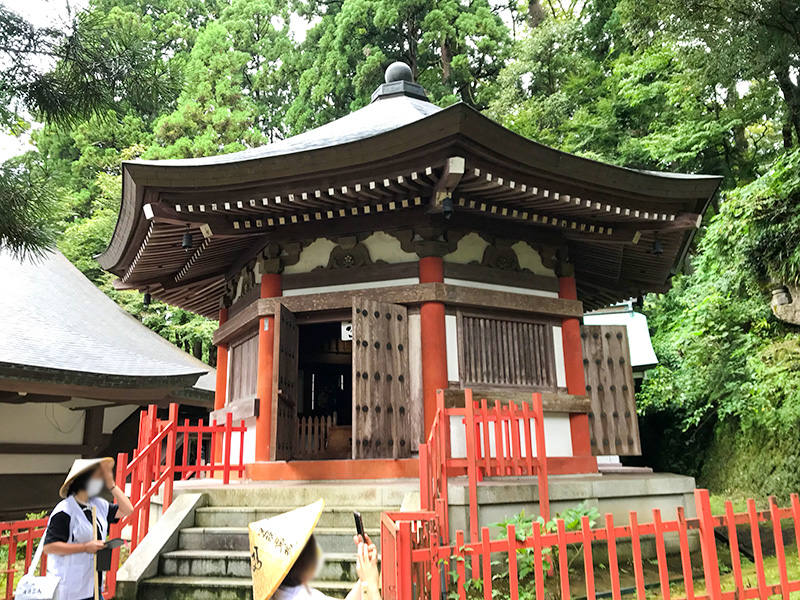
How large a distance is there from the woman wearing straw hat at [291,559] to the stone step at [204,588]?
3.19 m

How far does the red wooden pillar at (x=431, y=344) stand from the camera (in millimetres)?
7277

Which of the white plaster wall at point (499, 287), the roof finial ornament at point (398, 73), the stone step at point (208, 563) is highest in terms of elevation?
the roof finial ornament at point (398, 73)

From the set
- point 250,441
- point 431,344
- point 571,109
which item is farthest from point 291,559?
point 571,109

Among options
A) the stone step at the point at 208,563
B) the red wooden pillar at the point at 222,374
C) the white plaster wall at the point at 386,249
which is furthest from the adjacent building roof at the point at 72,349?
the white plaster wall at the point at 386,249

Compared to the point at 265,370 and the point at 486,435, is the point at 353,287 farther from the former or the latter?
the point at 486,435

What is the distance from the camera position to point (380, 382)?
726 centimetres

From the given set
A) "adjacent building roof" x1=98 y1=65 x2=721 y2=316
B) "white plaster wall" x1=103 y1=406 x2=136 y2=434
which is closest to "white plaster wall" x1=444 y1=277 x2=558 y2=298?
"adjacent building roof" x1=98 y1=65 x2=721 y2=316

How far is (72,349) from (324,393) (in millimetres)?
4942

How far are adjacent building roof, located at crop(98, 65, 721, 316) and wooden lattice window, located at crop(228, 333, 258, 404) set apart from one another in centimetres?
129

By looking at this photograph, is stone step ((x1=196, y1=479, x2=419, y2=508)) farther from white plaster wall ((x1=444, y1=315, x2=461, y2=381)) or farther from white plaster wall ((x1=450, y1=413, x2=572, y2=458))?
white plaster wall ((x1=444, y1=315, x2=461, y2=381))

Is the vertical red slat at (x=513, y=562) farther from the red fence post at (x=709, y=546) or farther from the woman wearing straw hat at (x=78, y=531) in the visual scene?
the woman wearing straw hat at (x=78, y=531)

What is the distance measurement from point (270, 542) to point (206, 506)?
4.71 meters

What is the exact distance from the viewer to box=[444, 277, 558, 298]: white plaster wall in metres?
7.80

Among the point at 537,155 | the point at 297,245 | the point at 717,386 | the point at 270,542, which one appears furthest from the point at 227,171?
the point at 717,386
